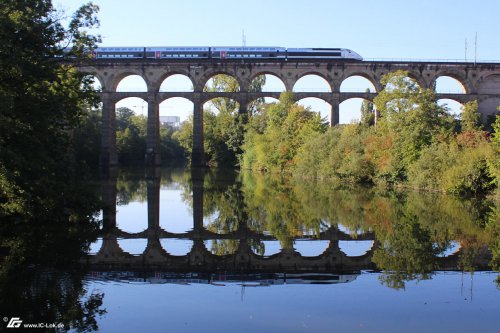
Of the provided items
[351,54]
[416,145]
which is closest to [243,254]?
[416,145]

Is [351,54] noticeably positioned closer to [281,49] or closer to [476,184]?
[281,49]

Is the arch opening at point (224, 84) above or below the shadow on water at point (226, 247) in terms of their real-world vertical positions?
above

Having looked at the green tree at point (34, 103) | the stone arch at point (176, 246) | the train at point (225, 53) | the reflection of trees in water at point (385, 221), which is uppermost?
the train at point (225, 53)

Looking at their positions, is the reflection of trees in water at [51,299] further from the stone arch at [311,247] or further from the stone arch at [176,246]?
the stone arch at [311,247]

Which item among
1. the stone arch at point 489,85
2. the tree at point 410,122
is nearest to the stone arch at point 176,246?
the tree at point 410,122

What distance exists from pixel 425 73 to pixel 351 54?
7.40m

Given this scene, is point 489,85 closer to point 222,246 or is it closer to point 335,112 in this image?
point 335,112

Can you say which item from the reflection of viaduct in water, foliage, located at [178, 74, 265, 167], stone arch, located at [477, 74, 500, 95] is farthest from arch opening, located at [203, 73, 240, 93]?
the reflection of viaduct in water

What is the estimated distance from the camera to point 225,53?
49.9m

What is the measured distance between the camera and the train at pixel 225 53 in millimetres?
49438

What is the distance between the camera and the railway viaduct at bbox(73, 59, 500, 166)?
47.6 m

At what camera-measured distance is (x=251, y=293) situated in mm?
7480

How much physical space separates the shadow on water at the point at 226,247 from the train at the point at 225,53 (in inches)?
1304

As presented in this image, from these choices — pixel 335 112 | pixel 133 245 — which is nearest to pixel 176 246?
pixel 133 245
